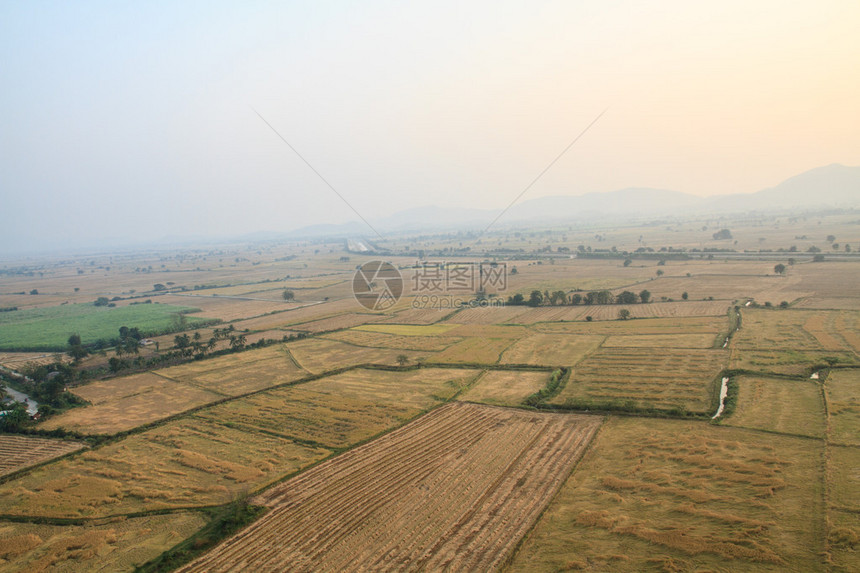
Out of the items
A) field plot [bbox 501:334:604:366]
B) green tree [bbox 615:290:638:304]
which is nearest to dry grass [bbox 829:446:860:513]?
field plot [bbox 501:334:604:366]

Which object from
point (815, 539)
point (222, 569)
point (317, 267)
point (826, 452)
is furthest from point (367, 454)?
point (317, 267)

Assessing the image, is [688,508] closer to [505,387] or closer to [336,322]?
[505,387]

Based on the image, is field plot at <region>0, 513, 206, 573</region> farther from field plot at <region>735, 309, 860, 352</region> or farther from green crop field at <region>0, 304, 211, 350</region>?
green crop field at <region>0, 304, 211, 350</region>

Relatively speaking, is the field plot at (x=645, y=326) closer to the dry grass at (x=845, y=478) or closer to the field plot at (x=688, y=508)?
the field plot at (x=688, y=508)

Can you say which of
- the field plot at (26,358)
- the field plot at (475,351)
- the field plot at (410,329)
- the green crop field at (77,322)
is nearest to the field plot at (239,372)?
the field plot at (410,329)

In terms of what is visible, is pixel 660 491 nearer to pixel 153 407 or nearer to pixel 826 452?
pixel 826 452
